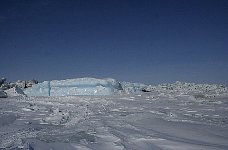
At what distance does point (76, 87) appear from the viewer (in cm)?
2006

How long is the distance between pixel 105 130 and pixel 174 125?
5.20ft

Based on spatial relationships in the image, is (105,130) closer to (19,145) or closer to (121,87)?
(19,145)

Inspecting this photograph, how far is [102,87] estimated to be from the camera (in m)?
19.5

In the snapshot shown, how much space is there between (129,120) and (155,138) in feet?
7.06

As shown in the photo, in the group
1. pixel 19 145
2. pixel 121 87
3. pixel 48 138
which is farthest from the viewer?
pixel 121 87

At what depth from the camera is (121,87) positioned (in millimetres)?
21141

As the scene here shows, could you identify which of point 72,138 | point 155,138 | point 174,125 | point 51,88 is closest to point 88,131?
point 72,138

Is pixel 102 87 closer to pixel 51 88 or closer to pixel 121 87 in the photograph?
pixel 121 87

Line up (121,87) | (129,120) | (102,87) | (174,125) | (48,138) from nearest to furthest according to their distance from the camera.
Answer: (48,138)
(174,125)
(129,120)
(102,87)
(121,87)

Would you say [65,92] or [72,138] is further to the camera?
[65,92]

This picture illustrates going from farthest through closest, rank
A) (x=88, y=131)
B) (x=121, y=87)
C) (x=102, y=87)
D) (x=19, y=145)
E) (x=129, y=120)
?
(x=121, y=87) < (x=102, y=87) < (x=129, y=120) < (x=88, y=131) < (x=19, y=145)

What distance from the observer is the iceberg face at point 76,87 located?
19.6 metres

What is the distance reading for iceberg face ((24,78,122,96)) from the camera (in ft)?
64.2

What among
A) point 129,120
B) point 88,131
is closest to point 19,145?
point 88,131
